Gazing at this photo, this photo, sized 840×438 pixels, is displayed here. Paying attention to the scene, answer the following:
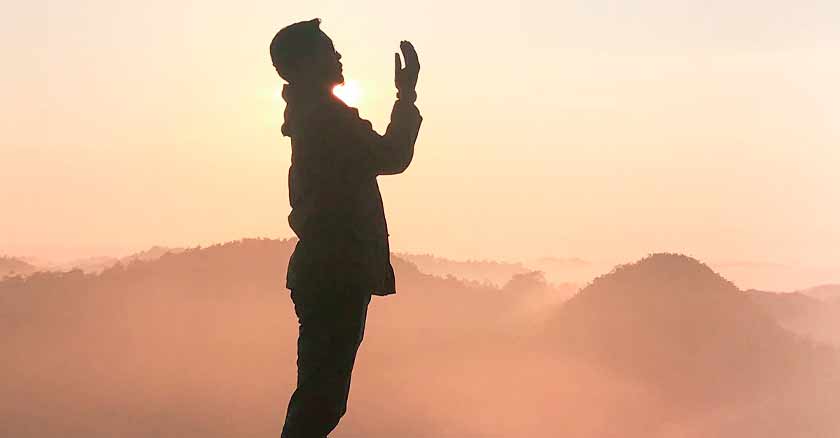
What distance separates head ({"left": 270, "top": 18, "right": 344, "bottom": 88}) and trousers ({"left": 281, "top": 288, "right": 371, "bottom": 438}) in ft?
4.49

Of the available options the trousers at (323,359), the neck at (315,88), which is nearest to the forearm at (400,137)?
the neck at (315,88)

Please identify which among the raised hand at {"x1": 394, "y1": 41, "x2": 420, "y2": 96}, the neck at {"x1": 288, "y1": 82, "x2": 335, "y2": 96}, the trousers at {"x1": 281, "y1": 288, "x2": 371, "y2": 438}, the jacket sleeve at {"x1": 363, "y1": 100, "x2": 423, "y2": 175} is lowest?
the trousers at {"x1": 281, "y1": 288, "x2": 371, "y2": 438}

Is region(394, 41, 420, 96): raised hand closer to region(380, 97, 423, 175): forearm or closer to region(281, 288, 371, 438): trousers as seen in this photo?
region(380, 97, 423, 175): forearm

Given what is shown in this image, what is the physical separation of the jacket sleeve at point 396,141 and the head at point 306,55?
1.45 ft

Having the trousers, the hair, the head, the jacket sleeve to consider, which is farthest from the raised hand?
the trousers

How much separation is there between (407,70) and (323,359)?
1937 mm

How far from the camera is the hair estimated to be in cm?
554

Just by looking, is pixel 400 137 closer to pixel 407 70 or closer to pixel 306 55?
pixel 407 70

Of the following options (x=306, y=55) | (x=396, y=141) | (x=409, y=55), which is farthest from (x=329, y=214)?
(x=409, y=55)

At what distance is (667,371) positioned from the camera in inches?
3221

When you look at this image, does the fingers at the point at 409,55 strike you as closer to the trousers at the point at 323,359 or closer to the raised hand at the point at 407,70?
the raised hand at the point at 407,70

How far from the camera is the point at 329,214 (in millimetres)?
5484

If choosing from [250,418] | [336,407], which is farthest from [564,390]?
[336,407]

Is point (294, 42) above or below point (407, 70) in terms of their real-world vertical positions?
above
